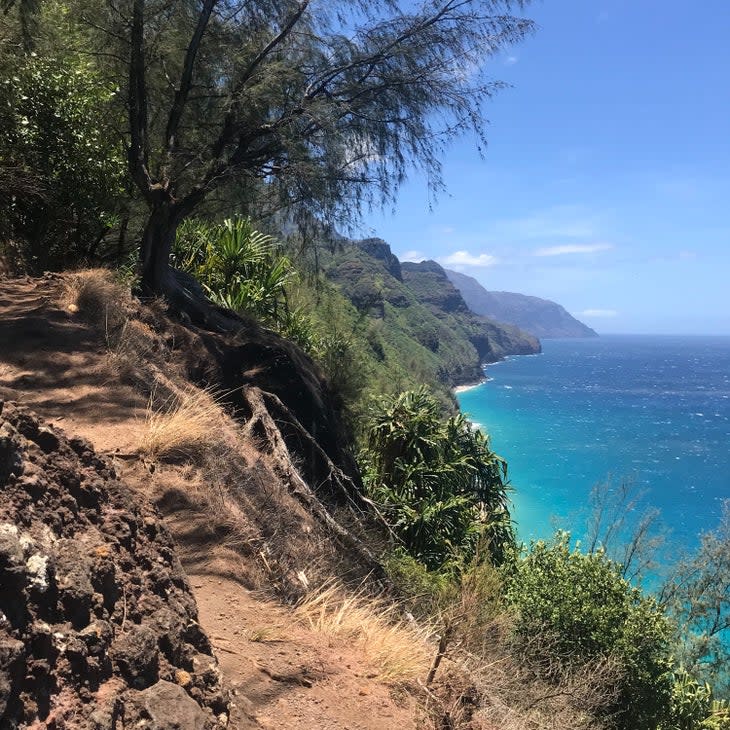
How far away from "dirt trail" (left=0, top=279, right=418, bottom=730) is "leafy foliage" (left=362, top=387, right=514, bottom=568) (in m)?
8.88

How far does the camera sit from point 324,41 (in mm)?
9008

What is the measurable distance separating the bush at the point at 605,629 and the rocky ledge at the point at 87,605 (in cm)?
931

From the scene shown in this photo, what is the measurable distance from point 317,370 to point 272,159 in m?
4.16

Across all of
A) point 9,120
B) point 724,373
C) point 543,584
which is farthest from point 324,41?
point 724,373

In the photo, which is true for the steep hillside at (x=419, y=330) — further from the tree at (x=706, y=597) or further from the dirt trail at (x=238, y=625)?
the dirt trail at (x=238, y=625)

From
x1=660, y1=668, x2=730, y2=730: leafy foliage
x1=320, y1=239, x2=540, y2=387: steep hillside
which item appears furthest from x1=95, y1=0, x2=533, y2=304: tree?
x1=320, y1=239, x2=540, y2=387: steep hillside

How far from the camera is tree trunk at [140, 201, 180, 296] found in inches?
352

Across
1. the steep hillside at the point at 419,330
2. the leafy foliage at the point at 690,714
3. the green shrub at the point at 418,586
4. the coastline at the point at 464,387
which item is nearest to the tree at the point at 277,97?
the green shrub at the point at 418,586

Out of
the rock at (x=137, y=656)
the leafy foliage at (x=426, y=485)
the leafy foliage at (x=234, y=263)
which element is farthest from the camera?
the leafy foliage at (x=426, y=485)

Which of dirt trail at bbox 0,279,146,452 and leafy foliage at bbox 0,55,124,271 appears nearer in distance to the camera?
dirt trail at bbox 0,279,146,452

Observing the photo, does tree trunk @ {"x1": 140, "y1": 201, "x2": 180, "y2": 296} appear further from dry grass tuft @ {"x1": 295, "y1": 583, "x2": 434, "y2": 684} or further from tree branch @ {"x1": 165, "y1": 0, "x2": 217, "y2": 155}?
dry grass tuft @ {"x1": 295, "y1": 583, "x2": 434, "y2": 684}

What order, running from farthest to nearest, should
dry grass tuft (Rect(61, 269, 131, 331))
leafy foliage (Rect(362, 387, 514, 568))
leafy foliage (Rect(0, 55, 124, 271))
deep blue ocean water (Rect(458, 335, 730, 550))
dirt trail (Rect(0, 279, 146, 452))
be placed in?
deep blue ocean water (Rect(458, 335, 730, 550)) → leafy foliage (Rect(362, 387, 514, 568)) → leafy foliage (Rect(0, 55, 124, 271)) → dry grass tuft (Rect(61, 269, 131, 331)) → dirt trail (Rect(0, 279, 146, 452))

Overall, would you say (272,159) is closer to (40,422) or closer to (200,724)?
(40,422)

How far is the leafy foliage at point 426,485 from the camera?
14.6 meters
